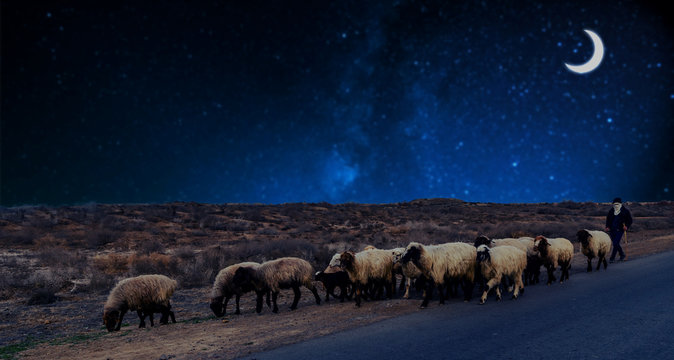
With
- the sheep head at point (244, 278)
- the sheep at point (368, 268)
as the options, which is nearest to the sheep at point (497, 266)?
the sheep at point (368, 268)

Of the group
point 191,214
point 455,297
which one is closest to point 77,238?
point 191,214

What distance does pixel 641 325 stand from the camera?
21.7 feet

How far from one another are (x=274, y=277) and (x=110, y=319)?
389 cm

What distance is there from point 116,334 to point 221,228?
24150mm

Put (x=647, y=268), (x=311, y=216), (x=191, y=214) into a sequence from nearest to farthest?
(x=647, y=268) → (x=191, y=214) → (x=311, y=216)

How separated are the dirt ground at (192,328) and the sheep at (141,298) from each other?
16.7 inches

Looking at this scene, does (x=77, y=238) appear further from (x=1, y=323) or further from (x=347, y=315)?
(x=347, y=315)

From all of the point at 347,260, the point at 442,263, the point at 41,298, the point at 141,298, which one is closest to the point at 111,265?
the point at 41,298

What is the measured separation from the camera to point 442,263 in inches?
399

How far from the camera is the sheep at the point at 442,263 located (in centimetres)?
995

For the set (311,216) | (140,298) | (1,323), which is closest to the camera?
(140,298)

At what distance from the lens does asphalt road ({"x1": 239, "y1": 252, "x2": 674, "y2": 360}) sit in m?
5.57

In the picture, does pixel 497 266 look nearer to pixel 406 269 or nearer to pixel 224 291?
pixel 406 269

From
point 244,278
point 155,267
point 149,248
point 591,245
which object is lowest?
point 591,245
